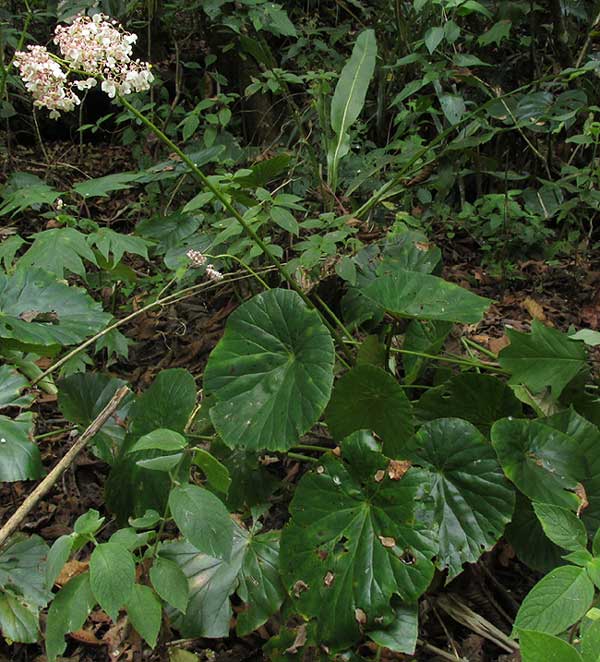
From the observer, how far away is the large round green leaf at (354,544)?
1077 millimetres

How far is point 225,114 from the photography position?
7.66 ft

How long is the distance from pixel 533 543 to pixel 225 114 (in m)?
1.77

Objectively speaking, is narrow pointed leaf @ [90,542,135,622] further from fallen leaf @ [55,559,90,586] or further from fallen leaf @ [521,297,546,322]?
fallen leaf @ [521,297,546,322]

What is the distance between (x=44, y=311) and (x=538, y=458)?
1.02m

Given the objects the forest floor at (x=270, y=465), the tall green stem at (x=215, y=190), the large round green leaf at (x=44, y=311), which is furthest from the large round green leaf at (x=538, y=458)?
the large round green leaf at (x=44, y=311)

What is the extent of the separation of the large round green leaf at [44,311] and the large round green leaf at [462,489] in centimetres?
71

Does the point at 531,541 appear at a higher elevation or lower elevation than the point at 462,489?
lower

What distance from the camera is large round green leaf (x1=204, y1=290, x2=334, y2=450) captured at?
3.82ft

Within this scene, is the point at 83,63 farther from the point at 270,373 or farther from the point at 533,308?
the point at 533,308

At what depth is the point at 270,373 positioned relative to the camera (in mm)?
1279

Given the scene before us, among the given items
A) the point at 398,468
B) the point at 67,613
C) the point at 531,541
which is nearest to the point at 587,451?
the point at 531,541

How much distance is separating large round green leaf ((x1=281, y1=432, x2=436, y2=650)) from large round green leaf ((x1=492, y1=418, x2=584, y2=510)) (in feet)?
0.55

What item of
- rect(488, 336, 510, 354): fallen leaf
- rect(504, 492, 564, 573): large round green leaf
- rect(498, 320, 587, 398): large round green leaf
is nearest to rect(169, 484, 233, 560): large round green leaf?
rect(504, 492, 564, 573): large round green leaf

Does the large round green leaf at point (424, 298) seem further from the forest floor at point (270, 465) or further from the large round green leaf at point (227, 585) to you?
the large round green leaf at point (227, 585)
